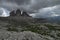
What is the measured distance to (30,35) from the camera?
60.5 meters

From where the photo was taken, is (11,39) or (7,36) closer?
(11,39)

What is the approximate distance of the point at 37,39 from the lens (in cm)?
5897

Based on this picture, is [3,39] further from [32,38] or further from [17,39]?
[32,38]

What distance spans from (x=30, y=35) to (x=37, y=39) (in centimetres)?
420

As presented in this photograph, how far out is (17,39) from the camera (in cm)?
5791

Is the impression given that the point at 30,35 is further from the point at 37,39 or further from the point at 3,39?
the point at 3,39

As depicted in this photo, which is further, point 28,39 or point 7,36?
point 7,36

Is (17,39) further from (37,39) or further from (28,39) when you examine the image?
(37,39)

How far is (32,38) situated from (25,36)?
367 centimetres

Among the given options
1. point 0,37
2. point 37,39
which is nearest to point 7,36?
point 0,37

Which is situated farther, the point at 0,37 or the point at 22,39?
the point at 0,37

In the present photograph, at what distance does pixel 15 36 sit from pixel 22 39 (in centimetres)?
480

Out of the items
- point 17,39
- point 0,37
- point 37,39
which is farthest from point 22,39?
point 0,37

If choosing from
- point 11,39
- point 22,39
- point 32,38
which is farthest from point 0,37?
point 32,38
